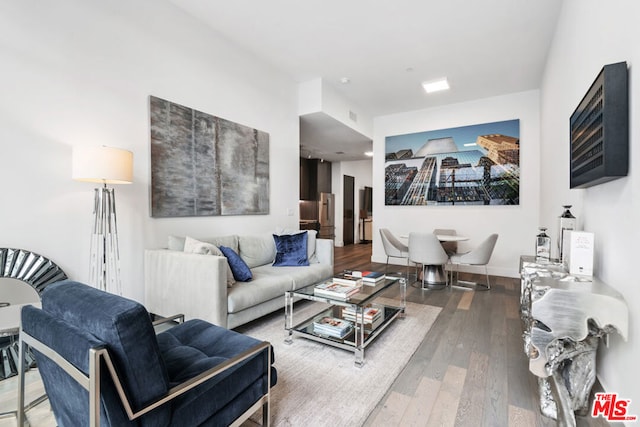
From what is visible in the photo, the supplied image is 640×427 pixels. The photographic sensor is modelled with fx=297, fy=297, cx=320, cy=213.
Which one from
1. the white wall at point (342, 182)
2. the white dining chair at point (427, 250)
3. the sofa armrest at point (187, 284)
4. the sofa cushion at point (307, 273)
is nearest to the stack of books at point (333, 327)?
the sofa cushion at point (307, 273)

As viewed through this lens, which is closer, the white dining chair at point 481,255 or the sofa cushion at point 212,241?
the sofa cushion at point 212,241

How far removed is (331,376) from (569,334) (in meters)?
1.39

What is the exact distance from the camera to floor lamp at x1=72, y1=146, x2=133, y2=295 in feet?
6.97

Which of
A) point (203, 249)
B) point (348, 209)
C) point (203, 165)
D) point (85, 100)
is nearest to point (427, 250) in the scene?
point (203, 249)

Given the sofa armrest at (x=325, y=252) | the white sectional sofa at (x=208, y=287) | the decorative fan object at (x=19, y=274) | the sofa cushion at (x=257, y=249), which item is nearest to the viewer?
the decorative fan object at (x=19, y=274)

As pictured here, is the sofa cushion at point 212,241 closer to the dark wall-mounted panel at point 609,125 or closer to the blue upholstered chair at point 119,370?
the blue upholstered chair at point 119,370

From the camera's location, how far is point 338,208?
923 centimetres

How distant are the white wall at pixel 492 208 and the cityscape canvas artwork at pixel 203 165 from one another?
3.17 meters

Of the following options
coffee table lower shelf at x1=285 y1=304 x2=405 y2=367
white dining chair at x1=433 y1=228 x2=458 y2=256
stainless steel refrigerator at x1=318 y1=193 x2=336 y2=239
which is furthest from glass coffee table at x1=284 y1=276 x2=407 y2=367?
stainless steel refrigerator at x1=318 y1=193 x2=336 y2=239

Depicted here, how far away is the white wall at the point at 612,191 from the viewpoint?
1.42 metres

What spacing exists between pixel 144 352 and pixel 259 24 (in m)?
3.53

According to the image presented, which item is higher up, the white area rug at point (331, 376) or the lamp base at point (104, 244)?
the lamp base at point (104, 244)

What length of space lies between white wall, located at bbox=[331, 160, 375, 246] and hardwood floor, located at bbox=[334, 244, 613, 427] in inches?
236

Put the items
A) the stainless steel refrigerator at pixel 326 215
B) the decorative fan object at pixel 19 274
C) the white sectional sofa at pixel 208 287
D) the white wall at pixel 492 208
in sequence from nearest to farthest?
1. the decorative fan object at pixel 19 274
2. the white sectional sofa at pixel 208 287
3. the white wall at pixel 492 208
4. the stainless steel refrigerator at pixel 326 215
